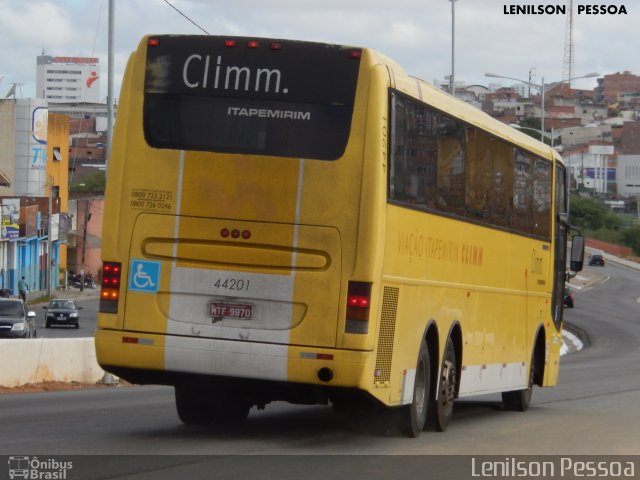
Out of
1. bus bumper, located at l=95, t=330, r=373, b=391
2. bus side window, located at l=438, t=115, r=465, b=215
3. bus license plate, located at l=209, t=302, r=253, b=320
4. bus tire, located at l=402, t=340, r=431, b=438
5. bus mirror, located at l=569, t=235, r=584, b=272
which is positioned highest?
bus side window, located at l=438, t=115, r=465, b=215

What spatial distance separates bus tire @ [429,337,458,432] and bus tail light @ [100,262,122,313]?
3.82 metres

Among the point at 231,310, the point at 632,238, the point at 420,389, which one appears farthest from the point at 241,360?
the point at 632,238

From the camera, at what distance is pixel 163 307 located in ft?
41.4

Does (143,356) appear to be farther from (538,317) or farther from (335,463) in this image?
(538,317)

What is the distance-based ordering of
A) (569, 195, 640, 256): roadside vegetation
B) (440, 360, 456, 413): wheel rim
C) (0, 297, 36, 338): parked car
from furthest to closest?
(569, 195, 640, 256): roadside vegetation
(0, 297, 36, 338): parked car
(440, 360, 456, 413): wheel rim

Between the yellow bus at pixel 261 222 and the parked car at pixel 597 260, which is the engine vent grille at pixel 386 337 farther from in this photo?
the parked car at pixel 597 260

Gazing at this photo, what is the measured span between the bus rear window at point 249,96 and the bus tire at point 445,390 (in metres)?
3.59

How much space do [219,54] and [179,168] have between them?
3.56 ft

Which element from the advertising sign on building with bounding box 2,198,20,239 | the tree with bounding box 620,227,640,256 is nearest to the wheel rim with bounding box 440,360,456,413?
the advertising sign on building with bounding box 2,198,20,239

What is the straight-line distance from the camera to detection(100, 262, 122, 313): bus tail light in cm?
1273

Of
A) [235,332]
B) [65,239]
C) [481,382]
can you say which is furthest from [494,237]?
[65,239]

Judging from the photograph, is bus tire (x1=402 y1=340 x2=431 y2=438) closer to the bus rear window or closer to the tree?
the bus rear window

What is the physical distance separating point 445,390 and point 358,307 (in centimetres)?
334

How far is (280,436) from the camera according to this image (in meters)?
13.8
